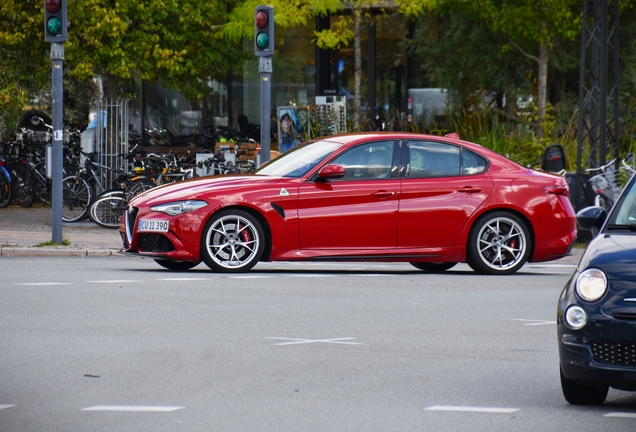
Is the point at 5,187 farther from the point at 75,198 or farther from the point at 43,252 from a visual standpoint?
the point at 43,252

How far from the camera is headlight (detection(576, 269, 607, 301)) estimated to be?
6.29 metres

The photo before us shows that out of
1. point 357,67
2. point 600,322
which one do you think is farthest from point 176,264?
point 357,67

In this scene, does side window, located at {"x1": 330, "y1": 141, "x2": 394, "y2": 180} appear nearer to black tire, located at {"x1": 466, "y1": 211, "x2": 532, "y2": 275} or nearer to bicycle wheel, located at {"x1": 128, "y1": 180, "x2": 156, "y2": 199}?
black tire, located at {"x1": 466, "y1": 211, "x2": 532, "y2": 275}

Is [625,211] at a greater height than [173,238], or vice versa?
[625,211]

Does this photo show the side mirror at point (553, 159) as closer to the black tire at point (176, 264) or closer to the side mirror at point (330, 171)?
the side mirror at point (330, 171)

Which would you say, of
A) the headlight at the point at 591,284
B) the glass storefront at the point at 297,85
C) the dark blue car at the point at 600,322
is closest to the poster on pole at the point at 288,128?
the glass storefront at the point at 297,85

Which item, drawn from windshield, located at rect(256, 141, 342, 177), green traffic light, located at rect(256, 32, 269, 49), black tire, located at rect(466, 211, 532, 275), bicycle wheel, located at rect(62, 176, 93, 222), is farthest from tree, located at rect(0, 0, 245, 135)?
black tire, located at rect(466, 211, 532, 275)

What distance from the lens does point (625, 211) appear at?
7.22 metres

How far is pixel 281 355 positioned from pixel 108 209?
11913 millimetres

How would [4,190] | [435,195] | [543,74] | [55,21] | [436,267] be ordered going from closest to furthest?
[435,195], [436,267], [55,21], [4,190], [543,74]

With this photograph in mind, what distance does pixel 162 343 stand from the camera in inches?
334

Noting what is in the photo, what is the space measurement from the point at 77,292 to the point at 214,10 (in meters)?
13.3

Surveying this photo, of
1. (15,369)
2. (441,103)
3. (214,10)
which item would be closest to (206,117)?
(441,103)

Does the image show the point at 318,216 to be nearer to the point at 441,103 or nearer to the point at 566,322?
the point at 566,322
